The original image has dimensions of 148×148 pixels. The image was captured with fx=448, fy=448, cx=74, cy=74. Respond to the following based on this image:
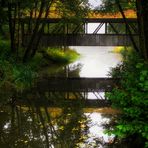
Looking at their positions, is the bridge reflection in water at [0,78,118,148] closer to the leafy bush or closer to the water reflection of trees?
the water reflection of trees

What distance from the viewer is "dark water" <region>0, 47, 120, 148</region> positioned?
10.4 meters

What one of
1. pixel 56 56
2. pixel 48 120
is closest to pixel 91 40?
pixel 56 56

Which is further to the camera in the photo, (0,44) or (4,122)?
(0,44)

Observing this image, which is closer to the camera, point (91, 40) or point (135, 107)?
point (135, 107)

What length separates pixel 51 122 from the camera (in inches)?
494

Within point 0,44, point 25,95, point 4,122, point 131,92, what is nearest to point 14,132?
point 4,122

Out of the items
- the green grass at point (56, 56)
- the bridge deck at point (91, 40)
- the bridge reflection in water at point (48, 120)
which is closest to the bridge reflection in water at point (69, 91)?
the bridge reflection in water at point (48, 120)

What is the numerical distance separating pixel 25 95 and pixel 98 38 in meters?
17.6

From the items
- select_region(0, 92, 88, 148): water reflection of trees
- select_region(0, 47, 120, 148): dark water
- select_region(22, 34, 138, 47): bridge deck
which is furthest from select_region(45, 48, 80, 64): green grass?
select_region(0, 92, 88, 148): water reflection of trees

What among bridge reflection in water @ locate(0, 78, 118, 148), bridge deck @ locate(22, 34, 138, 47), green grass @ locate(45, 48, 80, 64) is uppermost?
bridge deck @ locate(22, 34, 138, 47)

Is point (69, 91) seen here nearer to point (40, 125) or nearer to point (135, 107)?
point (40, 125)

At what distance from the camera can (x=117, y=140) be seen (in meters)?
10.8

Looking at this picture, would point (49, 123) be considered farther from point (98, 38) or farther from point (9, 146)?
point (98, 38)

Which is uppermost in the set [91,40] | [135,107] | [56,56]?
[135,107]
